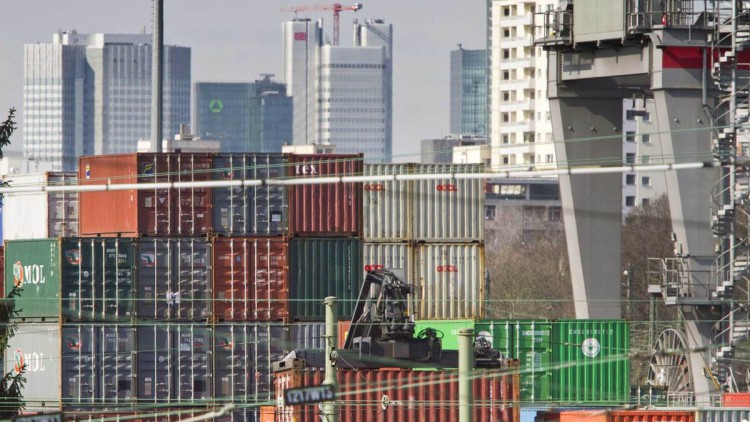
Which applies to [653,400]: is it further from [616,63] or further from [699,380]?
[616,63]

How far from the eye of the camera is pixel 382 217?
57.9m

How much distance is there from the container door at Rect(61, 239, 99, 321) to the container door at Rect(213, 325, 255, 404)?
3.87 metres

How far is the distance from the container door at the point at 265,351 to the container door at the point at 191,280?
Result: 1.65m

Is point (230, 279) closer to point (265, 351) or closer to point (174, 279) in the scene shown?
point (174, 279)

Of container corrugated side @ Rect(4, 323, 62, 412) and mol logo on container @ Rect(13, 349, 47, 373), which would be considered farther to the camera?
mol logo on container @ Rect(13, 349, 47, 373)

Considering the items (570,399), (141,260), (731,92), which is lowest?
(570,399)

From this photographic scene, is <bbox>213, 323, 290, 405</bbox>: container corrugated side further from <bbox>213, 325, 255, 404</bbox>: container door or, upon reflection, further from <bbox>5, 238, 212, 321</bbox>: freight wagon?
<bbox>5, 238, 212, 321</bbox>: freight wagon

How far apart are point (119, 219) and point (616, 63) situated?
16540 mm

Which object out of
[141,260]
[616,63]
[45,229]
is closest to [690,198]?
[616,63]

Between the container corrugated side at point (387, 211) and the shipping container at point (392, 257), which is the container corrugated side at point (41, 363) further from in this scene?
the container corrugated side at point (387, 211)

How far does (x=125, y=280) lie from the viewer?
5362cm

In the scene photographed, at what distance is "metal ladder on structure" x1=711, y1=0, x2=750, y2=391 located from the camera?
4566 cm

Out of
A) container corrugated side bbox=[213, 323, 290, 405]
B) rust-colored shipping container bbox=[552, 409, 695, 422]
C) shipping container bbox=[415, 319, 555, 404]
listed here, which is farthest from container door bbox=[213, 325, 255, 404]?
rust-colored shipping container bbox=[552, 409, 695, 422]

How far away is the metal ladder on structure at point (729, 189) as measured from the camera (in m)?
45.7
